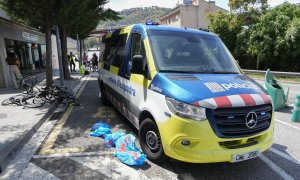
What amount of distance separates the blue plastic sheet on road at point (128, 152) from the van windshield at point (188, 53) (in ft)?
4.87

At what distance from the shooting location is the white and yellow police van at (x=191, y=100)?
3416mm

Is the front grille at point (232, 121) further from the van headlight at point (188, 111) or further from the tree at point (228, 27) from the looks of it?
the tree at point (228, 27)

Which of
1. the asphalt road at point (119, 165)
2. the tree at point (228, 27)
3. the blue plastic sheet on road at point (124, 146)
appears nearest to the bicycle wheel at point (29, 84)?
the asphalt road at point (119, 165)

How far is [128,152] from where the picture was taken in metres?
4.44

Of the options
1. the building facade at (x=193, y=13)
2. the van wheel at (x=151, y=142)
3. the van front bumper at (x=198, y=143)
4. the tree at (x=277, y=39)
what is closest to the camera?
the van front bumper at (x=198, y=143)

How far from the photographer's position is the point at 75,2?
9.94 meters

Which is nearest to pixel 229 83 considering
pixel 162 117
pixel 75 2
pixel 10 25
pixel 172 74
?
pixel 172 74

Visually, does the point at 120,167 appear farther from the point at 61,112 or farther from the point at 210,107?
the point at 61,112

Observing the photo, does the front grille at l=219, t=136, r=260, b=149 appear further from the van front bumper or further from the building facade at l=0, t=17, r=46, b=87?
the building facade at l=0, t=17, r=46, b=87

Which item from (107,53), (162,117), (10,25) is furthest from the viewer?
(10,25)

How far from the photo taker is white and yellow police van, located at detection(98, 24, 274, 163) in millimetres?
3416

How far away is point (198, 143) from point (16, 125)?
185 inches

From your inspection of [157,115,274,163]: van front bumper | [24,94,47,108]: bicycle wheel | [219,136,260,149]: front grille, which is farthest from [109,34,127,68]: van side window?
[219,136,260,149]: front grille

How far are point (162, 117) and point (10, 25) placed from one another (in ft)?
46.9
